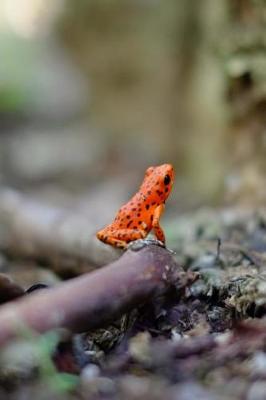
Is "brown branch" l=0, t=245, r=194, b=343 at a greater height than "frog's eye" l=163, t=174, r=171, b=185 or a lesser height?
lesser

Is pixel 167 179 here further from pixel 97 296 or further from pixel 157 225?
pixel 97 296

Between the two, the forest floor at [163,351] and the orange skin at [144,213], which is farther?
the orange skin at [144,213]

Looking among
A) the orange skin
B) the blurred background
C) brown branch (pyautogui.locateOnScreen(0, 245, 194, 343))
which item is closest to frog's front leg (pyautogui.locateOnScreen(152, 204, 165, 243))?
the orange skin

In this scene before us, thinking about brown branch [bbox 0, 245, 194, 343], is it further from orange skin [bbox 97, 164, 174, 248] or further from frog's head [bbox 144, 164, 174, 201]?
frog's head [bbox 144, 164, 174, 201]

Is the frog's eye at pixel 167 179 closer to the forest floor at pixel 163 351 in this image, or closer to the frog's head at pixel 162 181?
the frog's head at pixel 162 181

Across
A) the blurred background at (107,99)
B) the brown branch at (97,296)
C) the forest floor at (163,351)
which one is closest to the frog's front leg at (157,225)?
the forest floor at (163,351)
